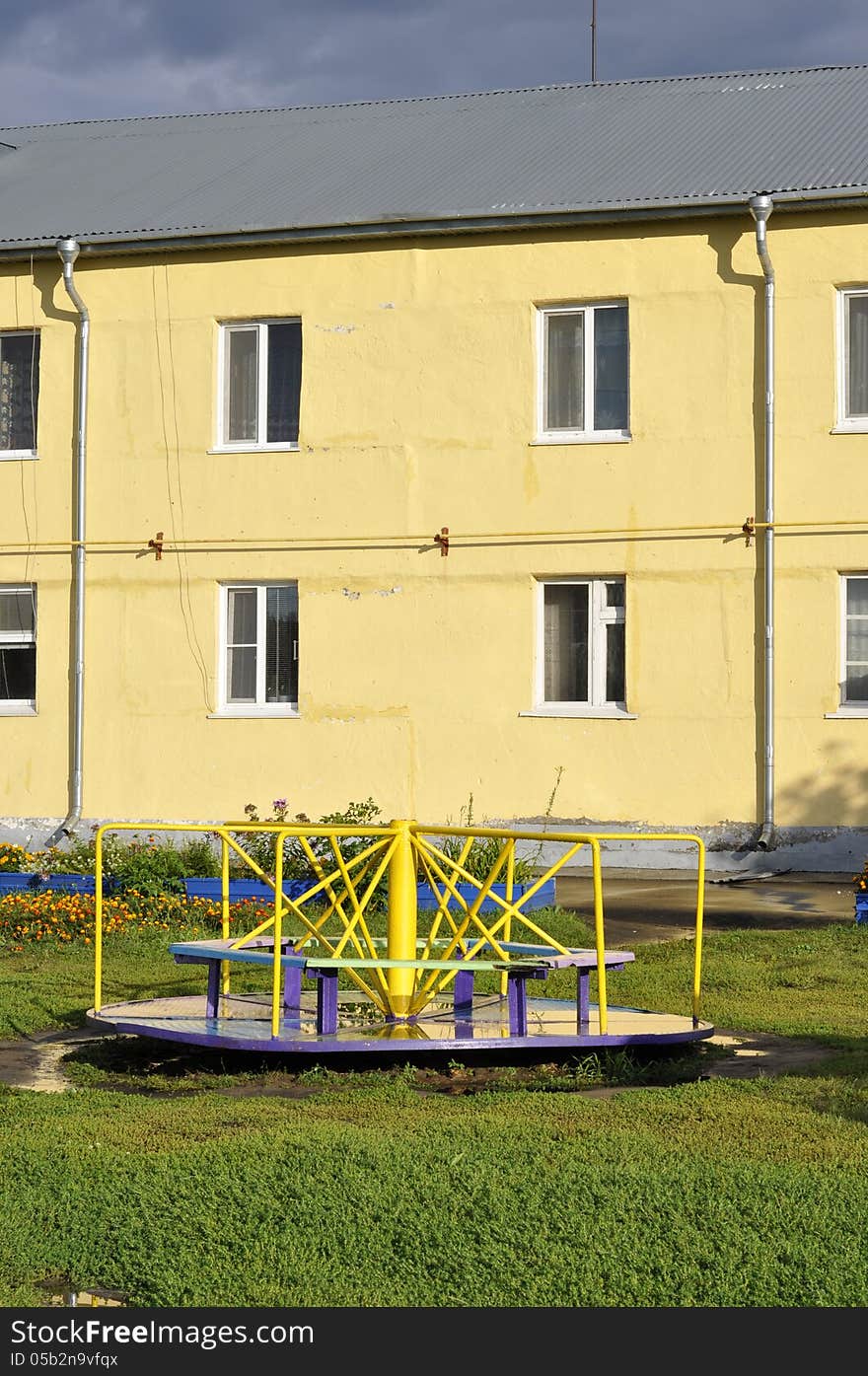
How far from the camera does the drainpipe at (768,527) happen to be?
17.7 metres

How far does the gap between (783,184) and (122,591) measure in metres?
8.62

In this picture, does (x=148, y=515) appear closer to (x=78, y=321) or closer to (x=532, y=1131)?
(x=78, y=321)

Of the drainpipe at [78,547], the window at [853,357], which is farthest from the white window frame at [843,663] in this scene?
the drainpipe at [78,547]

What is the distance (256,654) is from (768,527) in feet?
19.6

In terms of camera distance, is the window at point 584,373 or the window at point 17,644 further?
the window at point 17,644

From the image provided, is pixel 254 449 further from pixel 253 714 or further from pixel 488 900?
pixel 488 900

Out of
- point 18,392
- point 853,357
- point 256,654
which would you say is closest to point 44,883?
point 256,654

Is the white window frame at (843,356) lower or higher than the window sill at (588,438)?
higher

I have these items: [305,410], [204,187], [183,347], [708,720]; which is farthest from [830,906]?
[204,187]

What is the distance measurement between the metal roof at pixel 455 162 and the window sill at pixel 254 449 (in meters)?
2.38

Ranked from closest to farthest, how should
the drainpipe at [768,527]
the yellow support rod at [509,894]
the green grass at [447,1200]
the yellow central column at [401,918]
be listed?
the green grass at [447,1200] → the yellow central column at [401,918] → the yellow support rod at [509,894] → the drainpipe at [768,527]

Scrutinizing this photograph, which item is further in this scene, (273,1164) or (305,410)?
(305,410)

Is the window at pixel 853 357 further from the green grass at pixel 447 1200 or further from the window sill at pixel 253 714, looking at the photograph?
the green grass at pixel 447 1200

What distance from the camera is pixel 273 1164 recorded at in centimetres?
614
